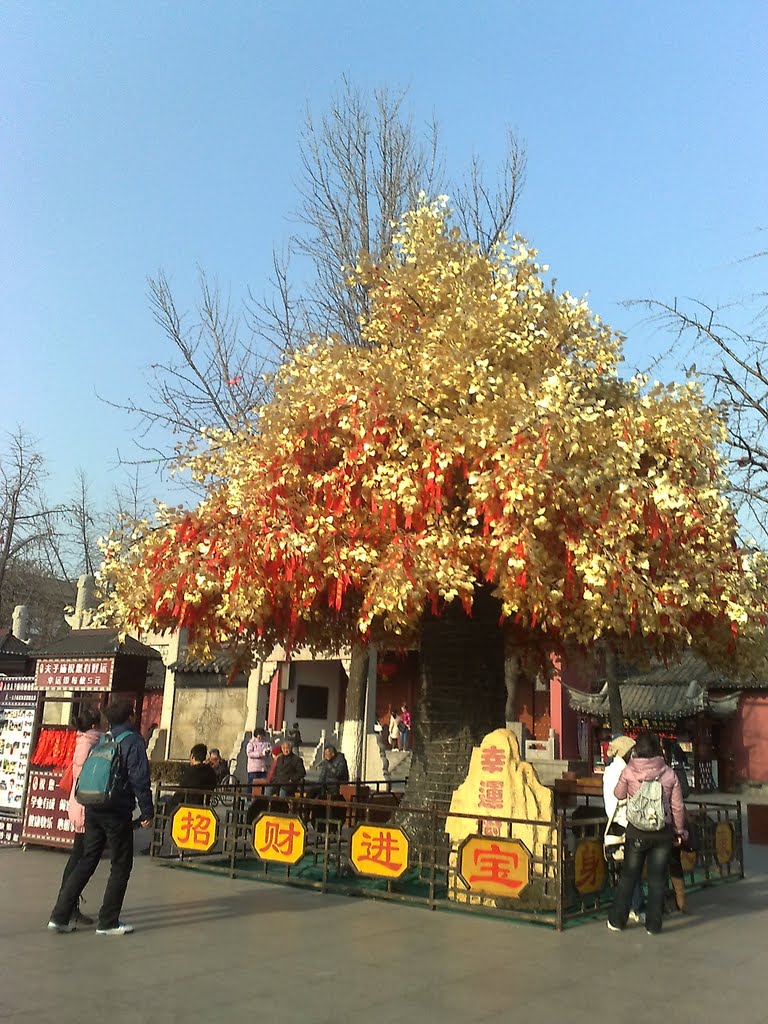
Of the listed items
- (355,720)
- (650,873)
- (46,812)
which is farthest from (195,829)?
(355,720)

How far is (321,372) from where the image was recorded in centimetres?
953

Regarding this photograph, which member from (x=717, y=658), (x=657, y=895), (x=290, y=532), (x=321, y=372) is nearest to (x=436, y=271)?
(x=321, y=372)

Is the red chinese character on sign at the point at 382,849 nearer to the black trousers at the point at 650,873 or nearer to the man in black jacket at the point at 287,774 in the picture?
the black trousers at the point at 650,873

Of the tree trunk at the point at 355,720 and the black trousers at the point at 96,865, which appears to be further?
the tree trunk at the point at 355,720

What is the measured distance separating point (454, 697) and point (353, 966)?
4.84 metres

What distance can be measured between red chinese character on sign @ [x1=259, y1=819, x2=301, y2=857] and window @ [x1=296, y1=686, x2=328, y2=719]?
24705mm

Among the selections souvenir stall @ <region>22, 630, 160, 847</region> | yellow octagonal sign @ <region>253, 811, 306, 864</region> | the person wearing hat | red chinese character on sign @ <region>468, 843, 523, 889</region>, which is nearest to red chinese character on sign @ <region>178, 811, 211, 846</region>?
yellow octagonal sign @ <region>253, 811, 306, 864</region>

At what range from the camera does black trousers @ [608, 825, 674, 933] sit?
733 centimetres

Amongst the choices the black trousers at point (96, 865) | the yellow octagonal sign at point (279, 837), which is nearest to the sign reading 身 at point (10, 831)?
the yellow octagonal sign at point (279, 837)

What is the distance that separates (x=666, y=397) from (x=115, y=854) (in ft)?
22.8

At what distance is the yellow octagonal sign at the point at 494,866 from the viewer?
765cm

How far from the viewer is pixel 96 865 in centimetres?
667

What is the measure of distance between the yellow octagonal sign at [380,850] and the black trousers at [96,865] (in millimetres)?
2591

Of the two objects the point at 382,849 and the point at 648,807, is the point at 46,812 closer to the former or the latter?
the point at 382,849
